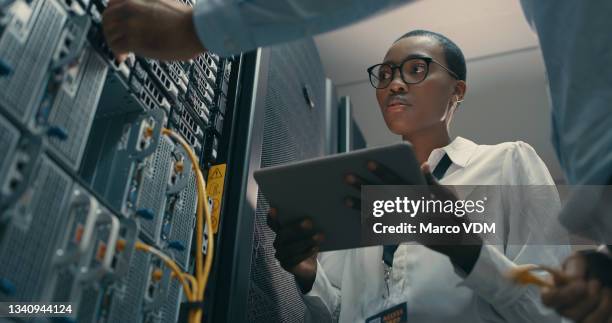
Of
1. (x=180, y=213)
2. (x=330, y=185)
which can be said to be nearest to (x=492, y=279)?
(x=330, y=185)

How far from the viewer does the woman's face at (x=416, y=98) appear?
1448mm

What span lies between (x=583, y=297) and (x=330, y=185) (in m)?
0.41

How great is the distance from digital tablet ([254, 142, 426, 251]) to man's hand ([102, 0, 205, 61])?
0.77 feet

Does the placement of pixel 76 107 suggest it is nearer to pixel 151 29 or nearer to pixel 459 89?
pixel 151 29

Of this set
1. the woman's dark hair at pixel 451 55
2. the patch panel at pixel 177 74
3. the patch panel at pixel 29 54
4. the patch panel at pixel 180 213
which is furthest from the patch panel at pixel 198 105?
the woman's dark hair at pixel 451 55

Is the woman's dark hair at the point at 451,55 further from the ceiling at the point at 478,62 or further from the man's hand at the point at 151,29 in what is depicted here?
the ceiling at the point at 478,62

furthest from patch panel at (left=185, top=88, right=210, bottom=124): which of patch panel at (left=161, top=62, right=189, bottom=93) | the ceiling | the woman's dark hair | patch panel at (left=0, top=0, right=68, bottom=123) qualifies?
the ceiling

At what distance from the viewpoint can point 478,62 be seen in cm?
285

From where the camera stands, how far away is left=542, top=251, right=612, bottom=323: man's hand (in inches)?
28.1

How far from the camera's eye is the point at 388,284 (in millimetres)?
1219

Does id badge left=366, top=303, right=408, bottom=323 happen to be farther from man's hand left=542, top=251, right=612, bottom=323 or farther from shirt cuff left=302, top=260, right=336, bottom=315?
man's hand left=542, top=251, right=612, bottom=323

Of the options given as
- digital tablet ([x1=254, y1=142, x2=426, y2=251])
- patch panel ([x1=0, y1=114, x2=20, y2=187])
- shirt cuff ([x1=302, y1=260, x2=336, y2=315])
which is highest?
digital tablet ([x1=254, y1=142, x2=426, y2=251])

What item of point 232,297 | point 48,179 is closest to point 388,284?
point 232,297

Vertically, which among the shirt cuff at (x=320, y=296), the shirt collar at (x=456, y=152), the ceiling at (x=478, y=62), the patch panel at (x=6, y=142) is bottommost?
the patch panel at (x=6, y=142)
